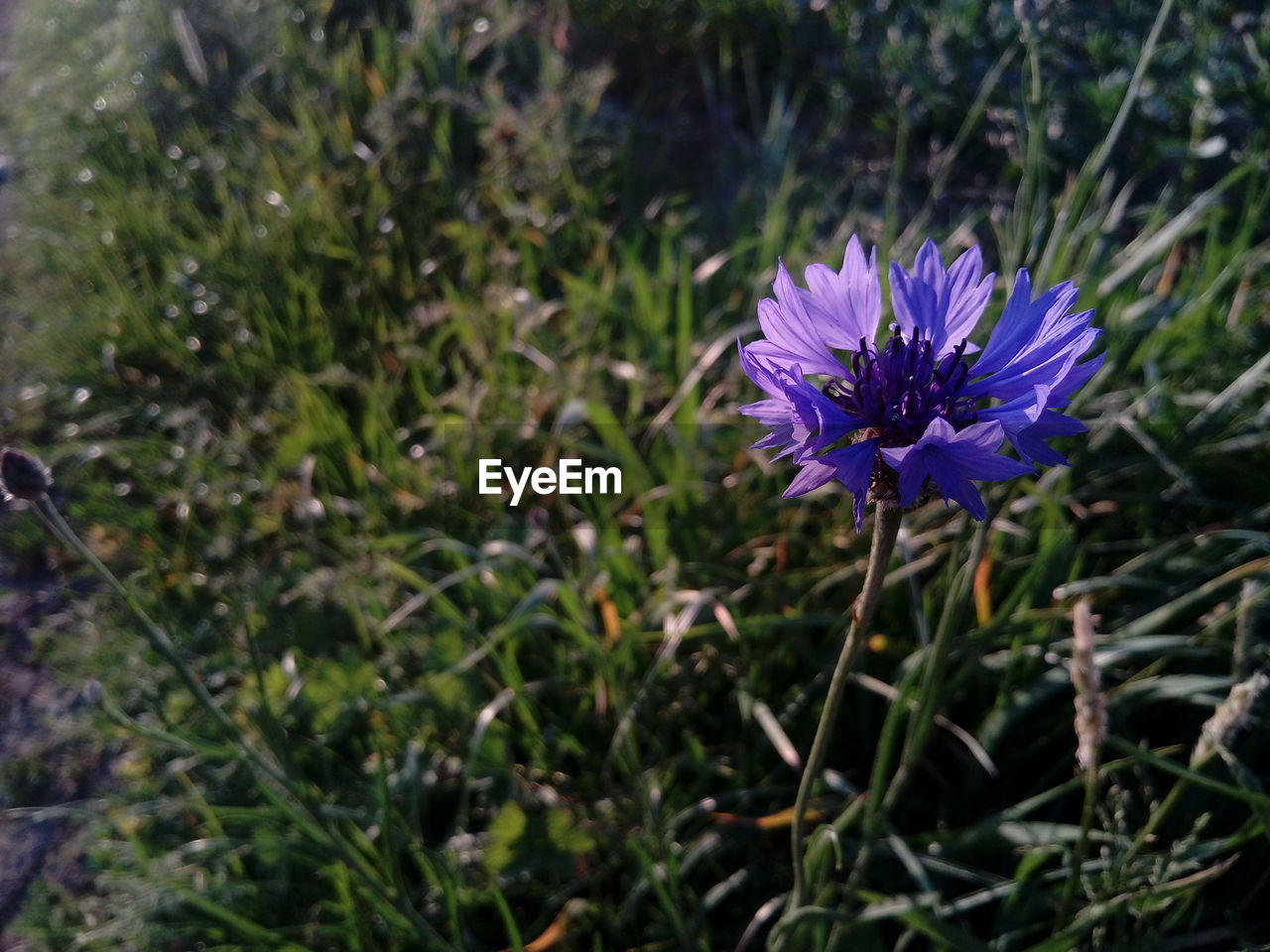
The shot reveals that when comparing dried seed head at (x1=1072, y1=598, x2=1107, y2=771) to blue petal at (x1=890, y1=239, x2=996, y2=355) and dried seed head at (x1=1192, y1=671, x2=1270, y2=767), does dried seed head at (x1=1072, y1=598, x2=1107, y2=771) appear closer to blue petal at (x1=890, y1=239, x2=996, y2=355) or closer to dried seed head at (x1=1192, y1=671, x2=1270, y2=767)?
dried seed head at (x1=1192, y1=671, x2=1270, y2=767)

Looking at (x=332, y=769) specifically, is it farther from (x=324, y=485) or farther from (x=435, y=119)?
(x=435, y=119)

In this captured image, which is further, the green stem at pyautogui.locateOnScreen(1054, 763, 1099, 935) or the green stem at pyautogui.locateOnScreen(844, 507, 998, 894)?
the green stem at pyautogui.locateOnScreen(844, 507, 998, 894)

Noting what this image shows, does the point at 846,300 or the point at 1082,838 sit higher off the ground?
the point at 846,300

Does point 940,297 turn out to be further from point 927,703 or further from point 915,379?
point 927,703

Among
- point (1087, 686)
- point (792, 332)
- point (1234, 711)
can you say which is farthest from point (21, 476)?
point (1234, 711)

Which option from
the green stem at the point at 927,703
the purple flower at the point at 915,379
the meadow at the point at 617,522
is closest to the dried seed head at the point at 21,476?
the meadow at the point at 617,522

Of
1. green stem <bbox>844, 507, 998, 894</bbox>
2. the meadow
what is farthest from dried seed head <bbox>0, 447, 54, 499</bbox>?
green stem <bbox>844, 507, 998, 894</bbox>

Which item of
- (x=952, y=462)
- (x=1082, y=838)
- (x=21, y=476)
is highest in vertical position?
(x=21, y=476)
